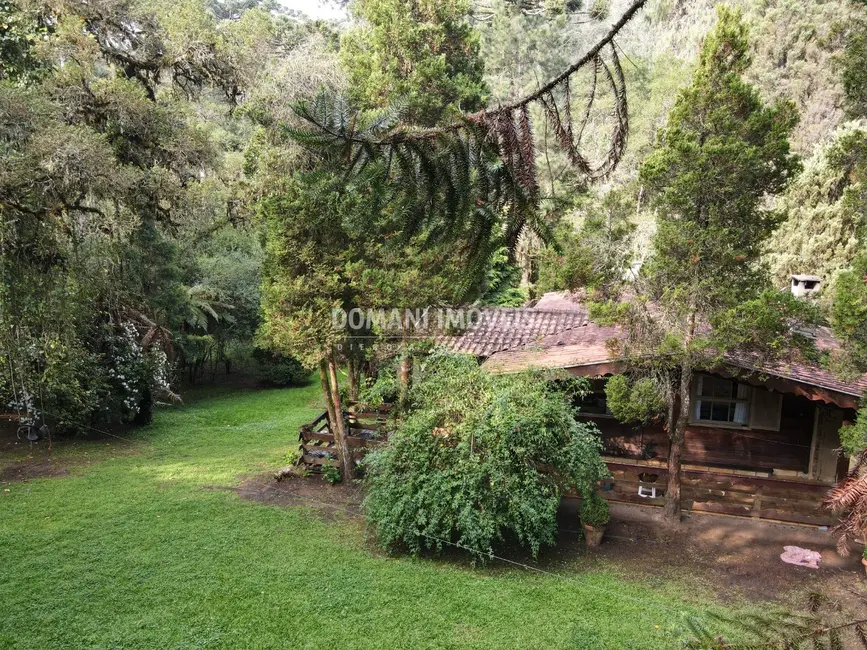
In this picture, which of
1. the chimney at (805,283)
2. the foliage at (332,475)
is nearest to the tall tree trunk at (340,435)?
the foliage at (332,475)

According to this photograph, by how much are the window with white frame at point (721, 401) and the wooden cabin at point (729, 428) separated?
0.6 inches

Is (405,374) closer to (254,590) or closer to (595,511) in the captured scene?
(595,511)

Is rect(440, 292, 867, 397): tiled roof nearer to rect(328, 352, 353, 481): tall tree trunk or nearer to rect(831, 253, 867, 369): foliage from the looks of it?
rect(831, 253, 867, 369): foliage

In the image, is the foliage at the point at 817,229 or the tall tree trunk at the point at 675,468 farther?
the foliage at the point at 817,229

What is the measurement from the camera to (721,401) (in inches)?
404

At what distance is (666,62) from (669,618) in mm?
20682

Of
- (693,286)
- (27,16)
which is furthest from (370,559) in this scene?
(27,16)

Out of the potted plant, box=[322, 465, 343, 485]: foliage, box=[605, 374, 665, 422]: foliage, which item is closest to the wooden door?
box=[605, 374, 665, 422]: foliage

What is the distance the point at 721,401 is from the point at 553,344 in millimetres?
3022

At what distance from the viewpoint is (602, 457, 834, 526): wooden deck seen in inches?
322

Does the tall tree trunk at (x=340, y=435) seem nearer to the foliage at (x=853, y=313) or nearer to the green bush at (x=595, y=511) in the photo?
the green bush at (x=595, y=511)

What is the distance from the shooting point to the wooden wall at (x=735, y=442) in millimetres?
9953

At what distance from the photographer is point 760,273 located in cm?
736

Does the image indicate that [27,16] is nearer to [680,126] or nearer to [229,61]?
[229,61]
